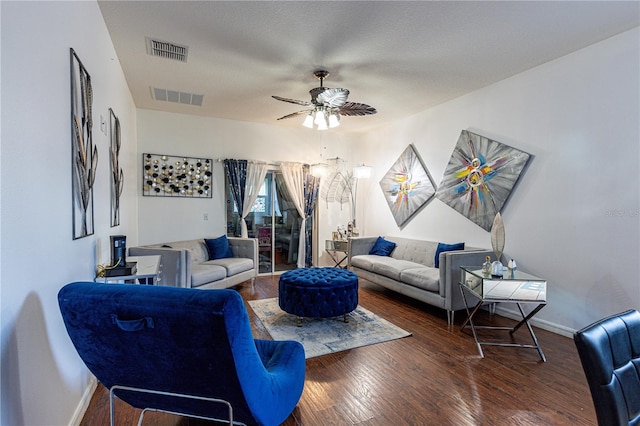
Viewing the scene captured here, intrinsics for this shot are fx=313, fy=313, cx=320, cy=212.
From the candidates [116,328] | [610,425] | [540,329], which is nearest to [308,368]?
[116,328]

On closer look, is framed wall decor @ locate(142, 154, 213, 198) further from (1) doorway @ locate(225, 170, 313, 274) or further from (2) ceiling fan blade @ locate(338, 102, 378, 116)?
(2) ceiling fan blade @ locate(338, 102, 378, 116)

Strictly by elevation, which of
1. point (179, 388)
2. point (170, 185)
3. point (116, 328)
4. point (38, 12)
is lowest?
point (179, 388)

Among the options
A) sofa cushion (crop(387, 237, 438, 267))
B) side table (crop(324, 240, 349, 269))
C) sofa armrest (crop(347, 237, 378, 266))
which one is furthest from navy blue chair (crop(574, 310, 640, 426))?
side table (crop(324, 240, 349, 269))

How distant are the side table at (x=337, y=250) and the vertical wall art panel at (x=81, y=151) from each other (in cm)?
430

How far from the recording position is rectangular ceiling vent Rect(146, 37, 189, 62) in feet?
10.3

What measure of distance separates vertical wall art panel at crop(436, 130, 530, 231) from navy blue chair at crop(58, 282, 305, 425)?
3.73 meters

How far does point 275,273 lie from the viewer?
6.29 metres

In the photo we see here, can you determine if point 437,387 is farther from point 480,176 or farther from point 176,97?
point 176,97

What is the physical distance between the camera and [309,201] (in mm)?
6461

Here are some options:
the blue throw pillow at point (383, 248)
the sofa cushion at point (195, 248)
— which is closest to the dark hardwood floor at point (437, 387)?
the sofa cushion at point (195, 248)

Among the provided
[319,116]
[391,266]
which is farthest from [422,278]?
[319,116]

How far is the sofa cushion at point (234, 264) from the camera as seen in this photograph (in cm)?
462

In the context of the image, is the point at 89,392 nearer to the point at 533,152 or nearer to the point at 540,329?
the point at 540,329

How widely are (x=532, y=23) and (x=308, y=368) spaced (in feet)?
11.8
